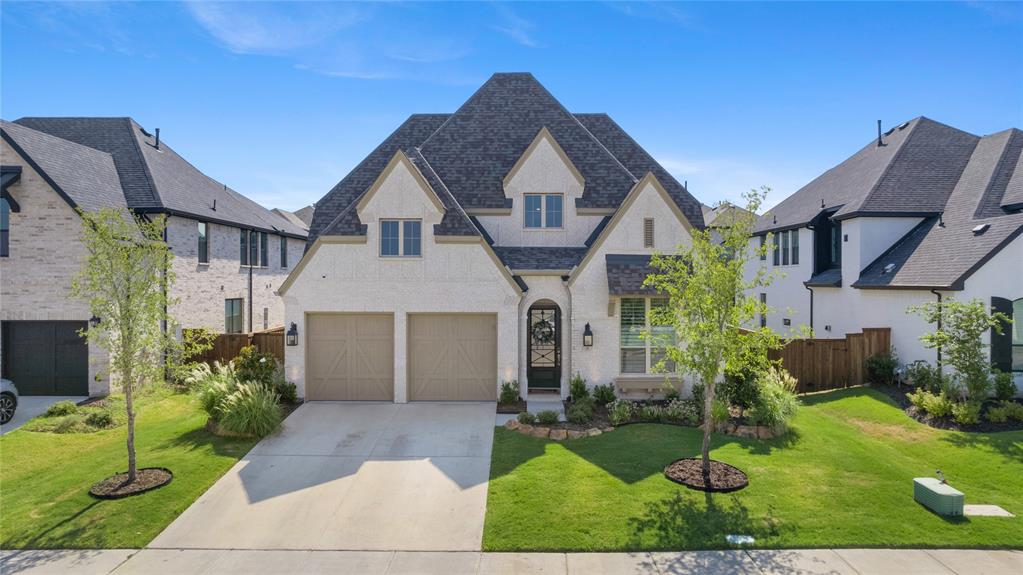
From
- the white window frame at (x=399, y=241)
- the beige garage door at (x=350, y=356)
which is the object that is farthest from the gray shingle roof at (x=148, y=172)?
the white window frame at (x=399, y=241)

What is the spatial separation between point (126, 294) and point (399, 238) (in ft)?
24.1

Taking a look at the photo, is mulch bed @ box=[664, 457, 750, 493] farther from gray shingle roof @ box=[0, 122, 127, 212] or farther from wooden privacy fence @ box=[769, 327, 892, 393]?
gray shingle roof @ box=[0, 122, 127, 212]

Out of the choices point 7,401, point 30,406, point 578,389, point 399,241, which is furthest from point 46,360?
point 578,389

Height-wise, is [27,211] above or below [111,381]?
above

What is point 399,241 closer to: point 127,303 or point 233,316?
point 127,303

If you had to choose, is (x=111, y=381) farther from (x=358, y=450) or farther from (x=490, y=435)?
(x=490, y=435)

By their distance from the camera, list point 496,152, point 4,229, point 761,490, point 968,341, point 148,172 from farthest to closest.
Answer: point 148,172
point 496,152
point 4,229
point 968,341
point 761,490

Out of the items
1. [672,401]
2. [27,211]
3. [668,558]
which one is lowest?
[668,558]

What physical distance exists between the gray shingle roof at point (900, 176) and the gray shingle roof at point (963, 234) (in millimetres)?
578

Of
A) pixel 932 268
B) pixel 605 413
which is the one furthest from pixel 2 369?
pixel 932 268

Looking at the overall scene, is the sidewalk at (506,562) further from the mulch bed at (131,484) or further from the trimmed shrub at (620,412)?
the trimmed shrub at (620,412)

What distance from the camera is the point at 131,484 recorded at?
10023 mm

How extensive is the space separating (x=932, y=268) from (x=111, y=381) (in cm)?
2776

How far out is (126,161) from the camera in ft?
69.4
